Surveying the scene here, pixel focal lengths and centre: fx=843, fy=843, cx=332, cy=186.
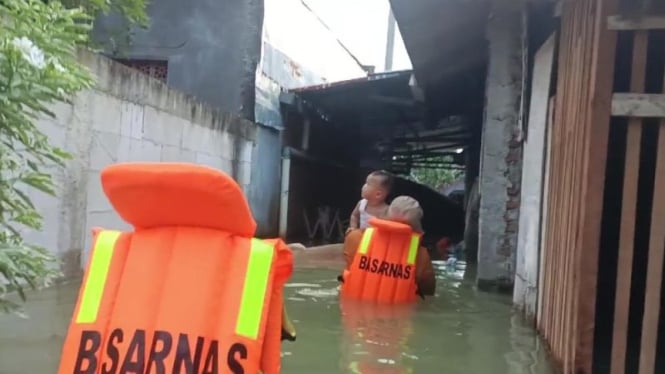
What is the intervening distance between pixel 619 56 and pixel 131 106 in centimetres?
444

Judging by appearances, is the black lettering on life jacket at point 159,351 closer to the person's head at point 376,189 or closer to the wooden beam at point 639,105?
the wooden beam at point 639,105

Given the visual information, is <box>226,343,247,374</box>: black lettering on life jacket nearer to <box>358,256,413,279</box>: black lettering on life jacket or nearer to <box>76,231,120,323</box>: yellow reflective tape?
<box>76,231,120,323</box>: yellow reflective tape

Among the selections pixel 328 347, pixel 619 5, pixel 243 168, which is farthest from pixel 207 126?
pixel 619 5

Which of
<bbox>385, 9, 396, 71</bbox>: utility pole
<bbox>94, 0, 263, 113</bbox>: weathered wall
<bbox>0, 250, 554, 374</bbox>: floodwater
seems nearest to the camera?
<bbox>0, 250, 554, 374</bbox>: floodwater

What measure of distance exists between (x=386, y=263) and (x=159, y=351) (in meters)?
4.12

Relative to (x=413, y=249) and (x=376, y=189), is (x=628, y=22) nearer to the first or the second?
(x=413, y=249)

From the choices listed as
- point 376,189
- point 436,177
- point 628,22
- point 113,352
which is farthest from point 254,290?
point 436,177

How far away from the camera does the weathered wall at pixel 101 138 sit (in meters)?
6.52

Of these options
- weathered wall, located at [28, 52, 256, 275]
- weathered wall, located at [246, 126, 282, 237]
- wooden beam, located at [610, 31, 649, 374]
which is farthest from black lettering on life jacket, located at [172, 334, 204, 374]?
weathered wall, located at [246, 126, 282, 237]

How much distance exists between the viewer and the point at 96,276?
9.90 ft

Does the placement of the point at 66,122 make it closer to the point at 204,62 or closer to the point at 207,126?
the point at 207,126

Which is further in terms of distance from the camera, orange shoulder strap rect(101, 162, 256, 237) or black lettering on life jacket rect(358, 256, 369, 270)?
black lettering on life jacket rect(358, 256, 369, 270)

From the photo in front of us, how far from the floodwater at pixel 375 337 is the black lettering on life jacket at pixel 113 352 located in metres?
1.22

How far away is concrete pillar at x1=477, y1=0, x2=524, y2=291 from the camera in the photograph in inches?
322
